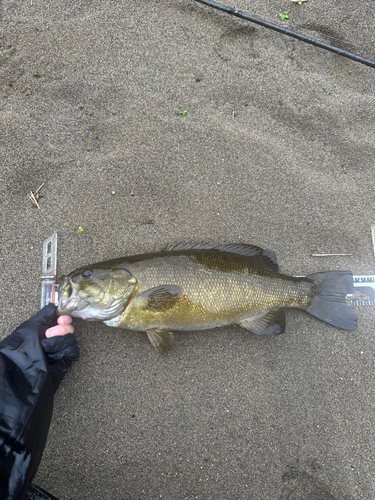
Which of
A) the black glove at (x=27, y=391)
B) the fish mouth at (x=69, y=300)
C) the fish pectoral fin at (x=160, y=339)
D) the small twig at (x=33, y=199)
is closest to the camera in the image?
the black glove at (x=27, y=391)

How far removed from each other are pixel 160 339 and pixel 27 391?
1.06 m

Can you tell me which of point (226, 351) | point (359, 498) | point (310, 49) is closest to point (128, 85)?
point (310, 49)

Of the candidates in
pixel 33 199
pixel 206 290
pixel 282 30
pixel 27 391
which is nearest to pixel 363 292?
pixel 206 290

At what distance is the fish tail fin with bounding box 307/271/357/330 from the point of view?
275 centimetres

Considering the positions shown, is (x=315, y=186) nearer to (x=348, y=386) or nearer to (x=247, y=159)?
(x=247, y=159)

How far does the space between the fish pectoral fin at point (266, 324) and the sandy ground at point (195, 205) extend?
A: 217 millimetres

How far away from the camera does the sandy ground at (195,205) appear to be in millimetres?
2633

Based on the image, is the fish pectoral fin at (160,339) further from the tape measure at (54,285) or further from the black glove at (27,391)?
the tape measure at (54,285)

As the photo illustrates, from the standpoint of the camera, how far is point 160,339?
261 centimetres

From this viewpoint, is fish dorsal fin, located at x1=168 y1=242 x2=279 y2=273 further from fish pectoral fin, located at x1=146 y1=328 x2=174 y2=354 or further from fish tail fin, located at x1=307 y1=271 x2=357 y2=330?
fish pectoral fin, located at x1=146 y1=328 x2=174 y2=354

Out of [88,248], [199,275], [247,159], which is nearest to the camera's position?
[199,275]

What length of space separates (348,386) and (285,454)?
33.1 inches

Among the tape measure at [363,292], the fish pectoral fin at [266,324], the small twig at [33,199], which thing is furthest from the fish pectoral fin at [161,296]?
the tape measure at [363,292]

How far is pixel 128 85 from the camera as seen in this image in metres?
3.03
